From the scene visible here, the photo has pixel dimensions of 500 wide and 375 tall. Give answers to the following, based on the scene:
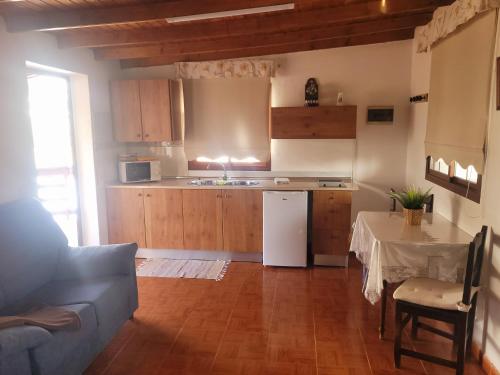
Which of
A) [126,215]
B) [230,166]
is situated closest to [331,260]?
[230,166]

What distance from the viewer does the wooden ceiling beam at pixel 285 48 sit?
399cm

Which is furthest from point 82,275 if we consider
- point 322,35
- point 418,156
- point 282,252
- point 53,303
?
point 418,156

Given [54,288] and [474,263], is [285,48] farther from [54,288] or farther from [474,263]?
[54,288]

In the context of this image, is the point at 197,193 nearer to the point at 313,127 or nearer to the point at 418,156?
the point at 313,127

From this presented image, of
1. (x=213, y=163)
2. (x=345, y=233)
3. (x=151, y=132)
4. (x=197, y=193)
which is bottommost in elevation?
(x=345, y=233)

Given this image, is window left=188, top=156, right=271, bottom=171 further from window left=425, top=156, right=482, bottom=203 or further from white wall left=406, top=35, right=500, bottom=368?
white wall left=406, top=35, right=500, bottom=368

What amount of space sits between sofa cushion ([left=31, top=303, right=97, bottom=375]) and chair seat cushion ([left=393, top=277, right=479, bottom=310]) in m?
1.85

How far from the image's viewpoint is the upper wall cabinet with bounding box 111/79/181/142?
4.24 metres

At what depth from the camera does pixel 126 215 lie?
4.25 metres

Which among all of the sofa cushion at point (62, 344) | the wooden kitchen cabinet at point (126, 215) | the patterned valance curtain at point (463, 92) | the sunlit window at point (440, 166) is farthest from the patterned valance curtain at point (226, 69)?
the sofa cushion at point (62, 344)

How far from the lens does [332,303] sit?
3203mm

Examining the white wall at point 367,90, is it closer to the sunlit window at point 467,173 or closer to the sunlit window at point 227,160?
the sunlit window at point 227,160

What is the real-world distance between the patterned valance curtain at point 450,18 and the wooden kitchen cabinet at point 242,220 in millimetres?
2101

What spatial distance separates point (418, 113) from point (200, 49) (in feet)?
7.70
